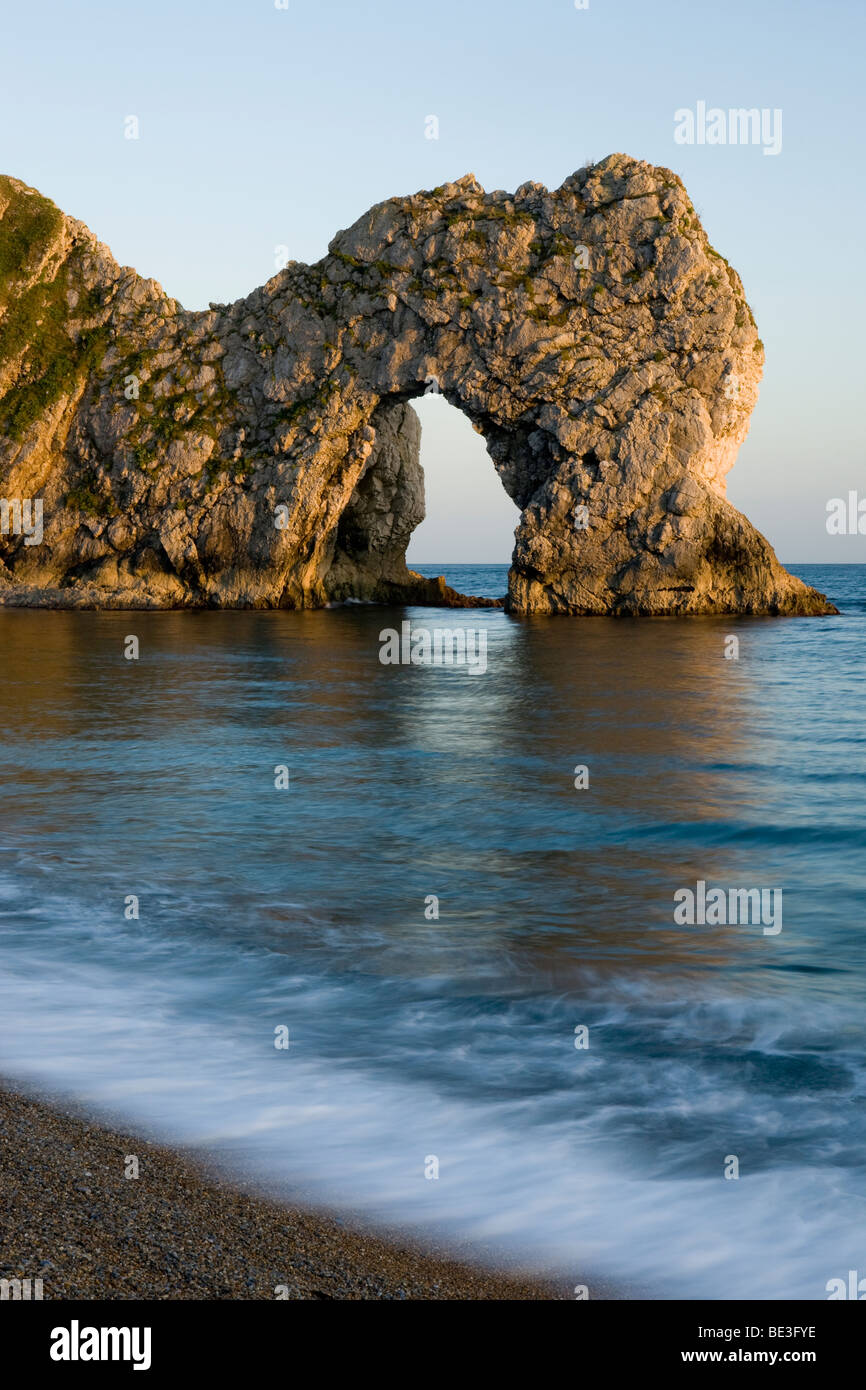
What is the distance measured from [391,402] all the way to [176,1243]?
201 feet

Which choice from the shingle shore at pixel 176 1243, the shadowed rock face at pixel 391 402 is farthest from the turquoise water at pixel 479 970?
the shadowed rock face at pixel 391 402

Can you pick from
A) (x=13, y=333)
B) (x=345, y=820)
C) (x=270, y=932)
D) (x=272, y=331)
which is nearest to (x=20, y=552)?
(x=13, y=333)

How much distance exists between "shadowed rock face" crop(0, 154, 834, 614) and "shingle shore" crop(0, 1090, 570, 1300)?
5278 cm

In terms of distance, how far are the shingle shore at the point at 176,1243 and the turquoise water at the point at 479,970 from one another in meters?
0.33

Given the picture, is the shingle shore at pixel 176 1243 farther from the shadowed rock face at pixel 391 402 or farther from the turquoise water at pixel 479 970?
the shadowed rock face at pixel 391 402

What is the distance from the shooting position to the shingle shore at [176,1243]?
4.45 meters

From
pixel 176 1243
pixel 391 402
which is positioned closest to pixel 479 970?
pixel 176 1243

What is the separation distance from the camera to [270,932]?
10055 millimetres

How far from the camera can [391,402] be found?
2484 inches

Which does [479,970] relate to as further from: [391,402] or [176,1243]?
[391,402]

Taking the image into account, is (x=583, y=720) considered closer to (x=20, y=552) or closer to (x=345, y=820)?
(x=345, y=820)

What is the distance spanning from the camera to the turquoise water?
5.69 m

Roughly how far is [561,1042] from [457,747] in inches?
495

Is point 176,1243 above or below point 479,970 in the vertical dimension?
above
